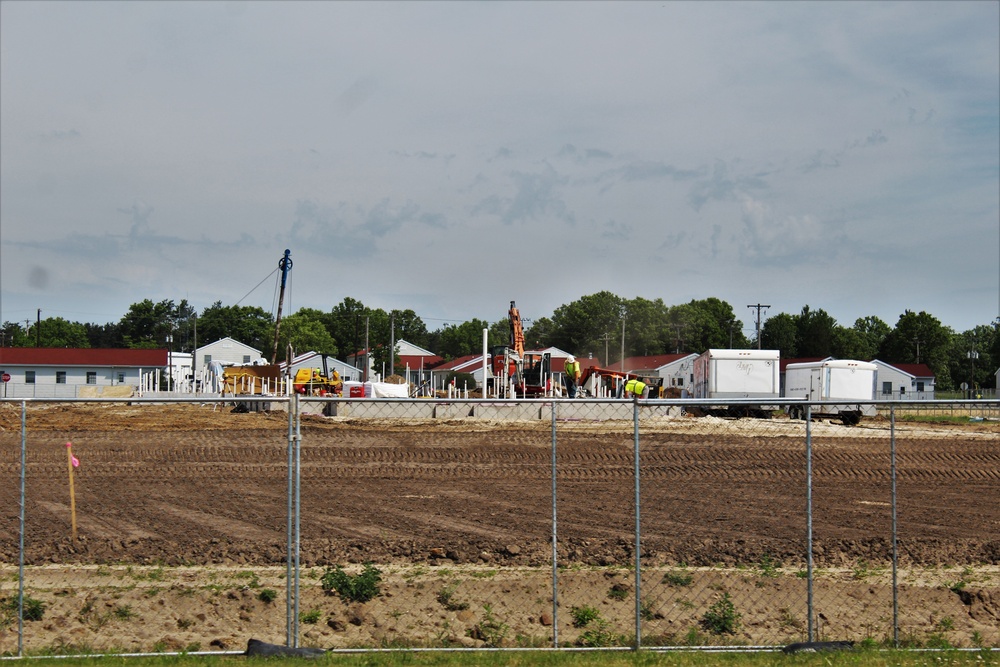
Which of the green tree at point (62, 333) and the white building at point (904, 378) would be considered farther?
the green tree at point (62, 333)

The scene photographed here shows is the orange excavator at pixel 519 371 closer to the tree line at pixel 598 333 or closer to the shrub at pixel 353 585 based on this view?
the shrub at pixel 353 585

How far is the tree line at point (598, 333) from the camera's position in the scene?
102375mm

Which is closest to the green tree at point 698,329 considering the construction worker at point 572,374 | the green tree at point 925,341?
the green tree at point 925,341

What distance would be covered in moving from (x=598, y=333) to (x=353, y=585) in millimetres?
110966

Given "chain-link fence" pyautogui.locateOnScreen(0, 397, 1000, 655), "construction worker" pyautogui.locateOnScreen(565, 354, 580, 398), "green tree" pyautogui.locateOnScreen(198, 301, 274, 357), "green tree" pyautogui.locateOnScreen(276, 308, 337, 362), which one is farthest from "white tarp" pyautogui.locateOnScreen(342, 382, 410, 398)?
"green tree" pyautogui.locateOnScreen(198, 301, 274, 357)

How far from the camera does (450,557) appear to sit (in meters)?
11.4

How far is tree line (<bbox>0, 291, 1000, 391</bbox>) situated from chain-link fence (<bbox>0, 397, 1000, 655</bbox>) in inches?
3077

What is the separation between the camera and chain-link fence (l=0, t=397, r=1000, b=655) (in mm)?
8758

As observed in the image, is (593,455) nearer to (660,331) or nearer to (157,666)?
(157,666)

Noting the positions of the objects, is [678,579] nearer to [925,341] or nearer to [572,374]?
[572,374]

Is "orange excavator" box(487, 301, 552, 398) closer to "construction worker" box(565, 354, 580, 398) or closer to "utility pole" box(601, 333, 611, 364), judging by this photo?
"construction worker" box(565, 354, 580, 398)

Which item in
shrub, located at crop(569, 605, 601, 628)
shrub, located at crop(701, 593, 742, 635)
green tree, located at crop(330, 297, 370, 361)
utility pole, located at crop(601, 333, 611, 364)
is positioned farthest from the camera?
green tree, located at crop(330, 297, 370, 361)

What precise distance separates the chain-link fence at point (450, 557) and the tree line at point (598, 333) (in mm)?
78167

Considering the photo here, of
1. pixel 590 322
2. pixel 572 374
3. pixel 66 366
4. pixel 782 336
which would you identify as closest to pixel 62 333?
pixel 66 366
